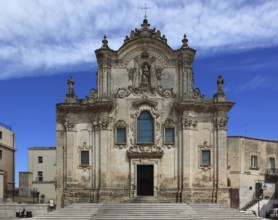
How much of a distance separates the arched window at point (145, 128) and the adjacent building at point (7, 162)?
15.5 meters

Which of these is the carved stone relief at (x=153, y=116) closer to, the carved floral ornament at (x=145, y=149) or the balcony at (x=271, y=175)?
the carved floral ornament at (x=145, y=149)

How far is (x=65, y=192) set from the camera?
38.9 meters

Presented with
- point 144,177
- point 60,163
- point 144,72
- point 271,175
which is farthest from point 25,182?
point 271,175

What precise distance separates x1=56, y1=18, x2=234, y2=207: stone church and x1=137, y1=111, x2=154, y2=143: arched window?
2.9 inches

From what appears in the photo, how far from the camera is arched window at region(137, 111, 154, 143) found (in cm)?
3894

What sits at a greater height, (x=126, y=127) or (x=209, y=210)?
(x=126, y=127)

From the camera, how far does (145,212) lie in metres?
33.5

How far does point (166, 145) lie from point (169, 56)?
658 centimetres

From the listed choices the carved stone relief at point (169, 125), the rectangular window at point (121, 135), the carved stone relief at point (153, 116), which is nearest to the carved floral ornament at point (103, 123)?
the rectangular window at point (121, 135)

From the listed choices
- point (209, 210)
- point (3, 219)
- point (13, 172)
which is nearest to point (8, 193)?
point (13, 172)

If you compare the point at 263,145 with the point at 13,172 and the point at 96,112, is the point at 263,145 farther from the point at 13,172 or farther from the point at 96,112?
the point at 13,172

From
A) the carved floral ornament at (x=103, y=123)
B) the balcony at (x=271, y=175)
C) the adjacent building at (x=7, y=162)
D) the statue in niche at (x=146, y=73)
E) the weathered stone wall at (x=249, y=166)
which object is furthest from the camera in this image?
the balcony at (x=271, y=175)

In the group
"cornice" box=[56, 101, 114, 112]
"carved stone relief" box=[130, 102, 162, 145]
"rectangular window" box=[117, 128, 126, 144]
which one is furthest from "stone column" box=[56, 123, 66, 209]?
"carved stone relief" box=[130, 102, 162, 145]

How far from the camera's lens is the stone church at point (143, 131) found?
38500 millimetres
